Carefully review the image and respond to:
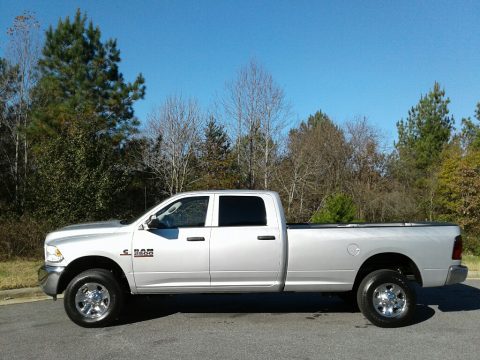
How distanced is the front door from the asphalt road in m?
0.59

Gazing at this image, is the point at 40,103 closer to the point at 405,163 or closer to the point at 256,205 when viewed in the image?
the point at 256,205

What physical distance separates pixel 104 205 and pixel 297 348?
11.6 m

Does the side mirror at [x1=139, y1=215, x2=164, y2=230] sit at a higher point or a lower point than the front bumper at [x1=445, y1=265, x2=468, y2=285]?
higher

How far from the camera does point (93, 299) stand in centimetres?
650

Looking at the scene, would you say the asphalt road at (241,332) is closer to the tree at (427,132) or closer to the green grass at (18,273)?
the green grass at (18,273)

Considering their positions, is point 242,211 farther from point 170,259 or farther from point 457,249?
point 457,249

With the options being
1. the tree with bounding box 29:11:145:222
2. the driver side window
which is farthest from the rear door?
the tree with bounding box 29:11:145:222

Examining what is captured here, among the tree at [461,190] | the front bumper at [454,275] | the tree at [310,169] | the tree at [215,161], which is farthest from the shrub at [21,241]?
the tree at [461,190]

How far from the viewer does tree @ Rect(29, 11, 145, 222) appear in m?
15.5

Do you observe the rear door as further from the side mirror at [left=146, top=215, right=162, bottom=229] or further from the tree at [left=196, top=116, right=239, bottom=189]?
the tree at [left=196, top=116, right=239, bottom=189]

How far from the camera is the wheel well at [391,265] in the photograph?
22.1 ft

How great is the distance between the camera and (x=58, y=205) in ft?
50.0

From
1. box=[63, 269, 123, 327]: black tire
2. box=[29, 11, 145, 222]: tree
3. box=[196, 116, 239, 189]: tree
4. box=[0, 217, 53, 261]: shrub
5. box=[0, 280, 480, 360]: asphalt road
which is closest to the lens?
box=[0, 280, 480, 360]: asphalt road

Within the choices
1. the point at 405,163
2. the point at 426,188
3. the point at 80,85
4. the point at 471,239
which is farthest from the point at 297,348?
the point at 405,163
